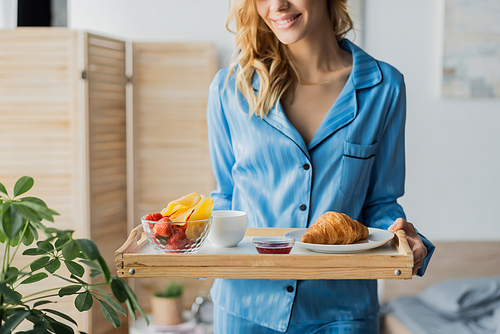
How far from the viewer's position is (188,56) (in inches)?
112

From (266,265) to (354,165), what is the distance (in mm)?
441

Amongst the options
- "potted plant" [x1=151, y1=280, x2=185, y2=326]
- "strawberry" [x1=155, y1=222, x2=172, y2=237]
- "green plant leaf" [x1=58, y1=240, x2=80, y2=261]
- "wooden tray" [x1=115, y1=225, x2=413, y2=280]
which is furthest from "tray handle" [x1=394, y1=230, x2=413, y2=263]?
"potted plant" [x1=151, y1=280, x2=185, y2=326]

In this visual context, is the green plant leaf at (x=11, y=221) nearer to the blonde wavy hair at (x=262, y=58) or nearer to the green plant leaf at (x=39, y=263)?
the green plant leaf at (x=39, y=263)

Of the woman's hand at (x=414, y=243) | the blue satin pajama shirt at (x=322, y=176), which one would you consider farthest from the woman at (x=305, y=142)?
the woman's hand at (x=414, y=243)

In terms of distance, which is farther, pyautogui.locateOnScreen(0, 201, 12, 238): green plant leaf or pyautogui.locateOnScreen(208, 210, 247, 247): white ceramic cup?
pyautogui.locateOnScreen(208, 210, 247, 247): white ceramic cup

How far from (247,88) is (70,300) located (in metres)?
1.99

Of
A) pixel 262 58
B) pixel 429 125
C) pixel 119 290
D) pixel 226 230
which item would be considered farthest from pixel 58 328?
pixel 429 125

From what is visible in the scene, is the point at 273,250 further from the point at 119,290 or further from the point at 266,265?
the point at 119,290

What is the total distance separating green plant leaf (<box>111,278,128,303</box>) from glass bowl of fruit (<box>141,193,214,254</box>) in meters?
0.16

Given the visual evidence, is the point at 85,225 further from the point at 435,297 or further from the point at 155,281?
the point at 435,297

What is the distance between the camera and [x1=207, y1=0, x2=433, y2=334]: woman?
1.16 metres

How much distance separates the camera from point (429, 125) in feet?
10.2

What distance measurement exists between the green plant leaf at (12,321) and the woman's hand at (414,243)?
2.24 ft

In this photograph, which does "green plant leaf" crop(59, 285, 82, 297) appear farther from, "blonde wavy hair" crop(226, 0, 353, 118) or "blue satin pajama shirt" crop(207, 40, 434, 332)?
"blonde wavy hair" crop(226, 0, 353, 118)
